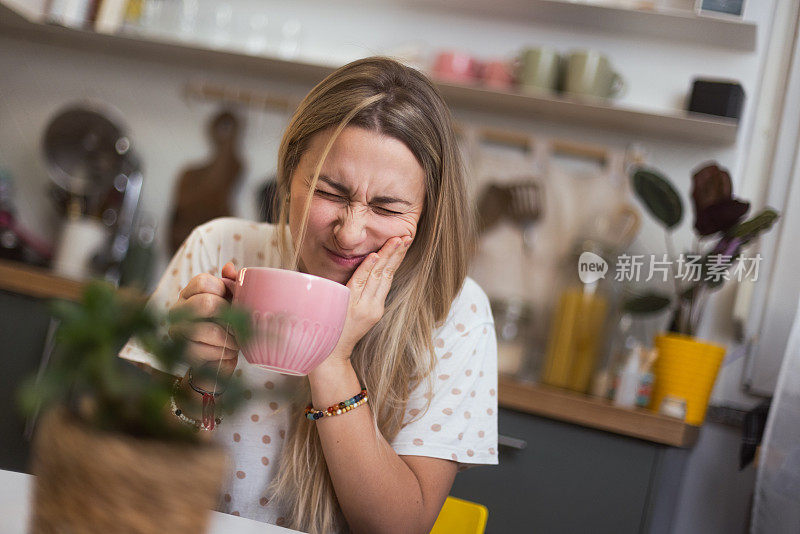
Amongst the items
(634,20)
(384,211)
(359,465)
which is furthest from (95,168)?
(359,465)

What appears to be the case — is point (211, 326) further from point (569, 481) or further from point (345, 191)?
point (569, 481)

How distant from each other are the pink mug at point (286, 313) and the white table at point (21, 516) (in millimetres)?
123

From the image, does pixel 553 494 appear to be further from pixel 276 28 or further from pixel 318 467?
pixel 276 28

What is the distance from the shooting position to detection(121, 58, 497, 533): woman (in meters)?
0.81

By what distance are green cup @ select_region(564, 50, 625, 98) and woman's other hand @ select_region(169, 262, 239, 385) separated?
4.54ft

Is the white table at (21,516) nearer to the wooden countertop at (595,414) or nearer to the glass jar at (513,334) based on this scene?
the wooden countertop at (595,414)

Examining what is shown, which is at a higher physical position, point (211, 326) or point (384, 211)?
point (384, 211)

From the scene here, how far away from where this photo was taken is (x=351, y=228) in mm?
843

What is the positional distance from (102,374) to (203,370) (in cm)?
4

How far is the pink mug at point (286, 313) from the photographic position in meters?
0.59

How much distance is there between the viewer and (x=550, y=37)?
209 centimetres

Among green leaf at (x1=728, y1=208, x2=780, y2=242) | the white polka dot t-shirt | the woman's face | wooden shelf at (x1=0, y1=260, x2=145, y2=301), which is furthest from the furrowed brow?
wooden shelf at (x1=0, y1=260, x2=145, y2=301)

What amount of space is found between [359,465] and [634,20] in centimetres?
154

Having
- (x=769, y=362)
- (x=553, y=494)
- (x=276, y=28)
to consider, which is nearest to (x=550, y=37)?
(x=276, y=28)
